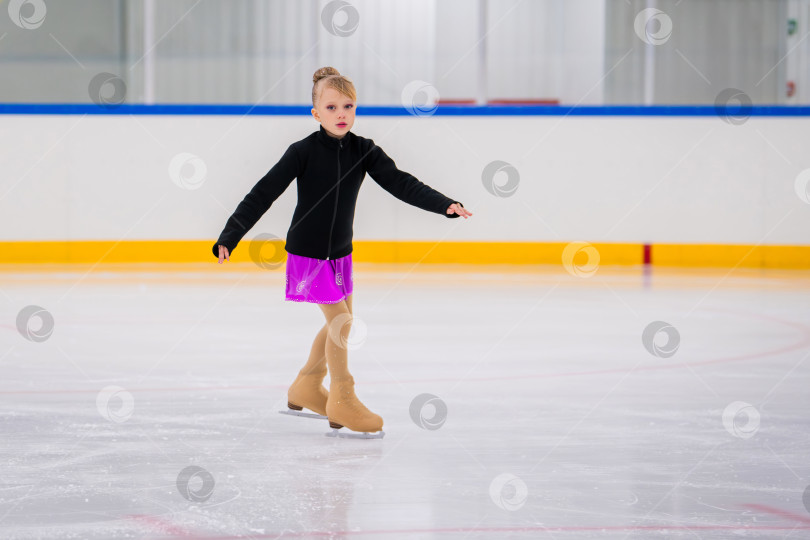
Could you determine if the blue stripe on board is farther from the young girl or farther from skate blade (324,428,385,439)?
skate blade (324,428,385,439)

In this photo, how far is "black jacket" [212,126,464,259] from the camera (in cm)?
316

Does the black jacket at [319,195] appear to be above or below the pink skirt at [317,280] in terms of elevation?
above

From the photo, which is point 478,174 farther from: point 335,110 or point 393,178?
point 335,110

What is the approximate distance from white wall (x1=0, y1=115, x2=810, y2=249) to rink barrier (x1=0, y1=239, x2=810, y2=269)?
69mm

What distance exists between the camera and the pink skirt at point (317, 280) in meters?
3.15

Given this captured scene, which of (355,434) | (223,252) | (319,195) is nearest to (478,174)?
(319,195)

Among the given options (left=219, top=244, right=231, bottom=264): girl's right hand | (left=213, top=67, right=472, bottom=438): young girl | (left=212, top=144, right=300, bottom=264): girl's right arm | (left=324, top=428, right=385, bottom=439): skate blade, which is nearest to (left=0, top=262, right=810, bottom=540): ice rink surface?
(left=324, top=428, right=385, bottom=439): skate blade

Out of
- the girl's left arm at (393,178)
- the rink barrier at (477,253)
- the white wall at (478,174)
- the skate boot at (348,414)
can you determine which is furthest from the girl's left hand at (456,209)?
the rink barrier at (477,253)

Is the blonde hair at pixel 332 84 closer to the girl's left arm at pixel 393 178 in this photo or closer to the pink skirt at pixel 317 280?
the girl's left arm at pixel 393 178

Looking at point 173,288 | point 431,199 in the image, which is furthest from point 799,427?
point 173,288

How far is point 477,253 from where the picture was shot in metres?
9.16

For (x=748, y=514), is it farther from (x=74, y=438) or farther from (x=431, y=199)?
(x=74, y=438)

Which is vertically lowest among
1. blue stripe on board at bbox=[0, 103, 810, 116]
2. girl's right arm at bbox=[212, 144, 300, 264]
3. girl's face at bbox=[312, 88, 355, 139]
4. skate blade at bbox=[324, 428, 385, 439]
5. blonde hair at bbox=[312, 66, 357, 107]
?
skate blade at bbox=[324, 428, 385, 439]

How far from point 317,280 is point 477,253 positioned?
6.07m
